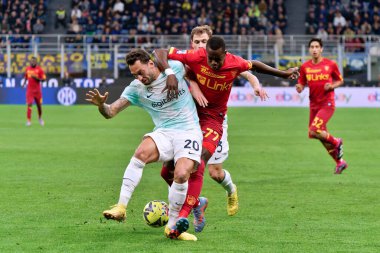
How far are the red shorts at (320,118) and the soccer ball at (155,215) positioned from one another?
752cm

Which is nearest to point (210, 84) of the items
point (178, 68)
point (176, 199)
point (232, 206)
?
point (178, 68)

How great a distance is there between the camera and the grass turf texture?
8906 millimetres

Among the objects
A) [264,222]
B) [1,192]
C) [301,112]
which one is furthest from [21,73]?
[264,222]

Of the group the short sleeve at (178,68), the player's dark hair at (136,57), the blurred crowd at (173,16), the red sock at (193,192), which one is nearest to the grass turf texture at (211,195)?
the red sock at (193,192)

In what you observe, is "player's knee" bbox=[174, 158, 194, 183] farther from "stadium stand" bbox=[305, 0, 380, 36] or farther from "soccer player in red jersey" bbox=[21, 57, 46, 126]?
"stadium stand" bbox=[305, 0, 380, 36]

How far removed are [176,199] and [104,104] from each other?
1.23 metres

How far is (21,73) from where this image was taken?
42500 millimetres

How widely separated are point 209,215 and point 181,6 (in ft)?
129

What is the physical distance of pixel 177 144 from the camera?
942 cm

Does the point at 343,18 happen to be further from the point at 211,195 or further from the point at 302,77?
the point at 211,195

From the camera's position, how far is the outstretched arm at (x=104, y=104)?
9.29 m

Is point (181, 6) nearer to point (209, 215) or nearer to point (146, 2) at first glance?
point (146, 2)

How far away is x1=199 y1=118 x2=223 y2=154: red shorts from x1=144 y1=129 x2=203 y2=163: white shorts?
0.25 metres

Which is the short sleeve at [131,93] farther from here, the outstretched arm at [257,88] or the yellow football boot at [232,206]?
the yellow football boot at [232,206]
